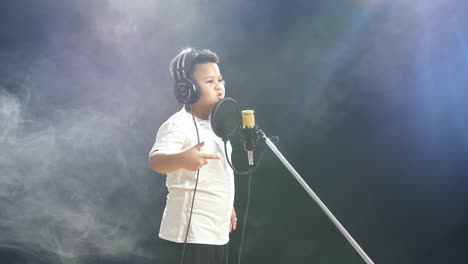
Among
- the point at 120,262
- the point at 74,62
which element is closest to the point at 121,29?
the point at 74,62

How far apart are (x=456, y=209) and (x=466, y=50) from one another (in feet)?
2.57

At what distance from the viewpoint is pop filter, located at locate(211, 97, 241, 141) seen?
1.34 m

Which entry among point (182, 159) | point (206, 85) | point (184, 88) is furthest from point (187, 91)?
point (182, 159)

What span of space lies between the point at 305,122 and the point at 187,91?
1072mm

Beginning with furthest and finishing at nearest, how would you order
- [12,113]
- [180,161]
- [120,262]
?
[120,262]
[12,113]
[180,161]

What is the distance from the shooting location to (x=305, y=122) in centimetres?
230

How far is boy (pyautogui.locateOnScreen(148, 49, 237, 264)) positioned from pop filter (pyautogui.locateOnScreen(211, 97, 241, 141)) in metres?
0.06

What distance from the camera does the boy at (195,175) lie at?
1334mm

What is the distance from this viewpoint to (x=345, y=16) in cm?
228

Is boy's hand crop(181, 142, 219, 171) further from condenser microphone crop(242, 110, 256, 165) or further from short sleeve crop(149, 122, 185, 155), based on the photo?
condenser microphone crop(242, 110, 256, 165)

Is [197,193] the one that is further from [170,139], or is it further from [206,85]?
[206,85]

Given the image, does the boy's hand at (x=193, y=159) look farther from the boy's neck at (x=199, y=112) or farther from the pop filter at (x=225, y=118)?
the boy's neck at (x=199, y=112)

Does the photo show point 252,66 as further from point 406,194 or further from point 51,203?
point 51,203

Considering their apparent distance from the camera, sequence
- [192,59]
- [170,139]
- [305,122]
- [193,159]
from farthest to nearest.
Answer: [305,122] < [192,59] < [170,139] < [193,159]
